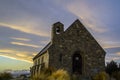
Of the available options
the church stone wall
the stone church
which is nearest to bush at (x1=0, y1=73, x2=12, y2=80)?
the stone church

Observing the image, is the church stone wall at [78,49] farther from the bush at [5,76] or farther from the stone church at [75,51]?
the bush at [5,76]

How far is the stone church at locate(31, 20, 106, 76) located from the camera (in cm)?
4397

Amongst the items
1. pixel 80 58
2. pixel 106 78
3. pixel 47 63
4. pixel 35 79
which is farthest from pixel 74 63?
pixel 35 79

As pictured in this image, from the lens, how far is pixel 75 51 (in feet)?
147

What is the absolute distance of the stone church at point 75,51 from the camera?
144 ft

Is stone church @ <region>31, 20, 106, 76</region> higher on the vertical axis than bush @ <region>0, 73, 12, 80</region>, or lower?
higher

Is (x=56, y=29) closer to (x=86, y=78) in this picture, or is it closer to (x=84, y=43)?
(x=84, y=43)

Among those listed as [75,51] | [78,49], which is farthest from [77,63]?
[78,49]

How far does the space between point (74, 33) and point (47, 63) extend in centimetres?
607

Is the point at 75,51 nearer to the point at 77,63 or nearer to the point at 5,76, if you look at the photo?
the point at 77,63

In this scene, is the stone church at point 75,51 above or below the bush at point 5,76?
above

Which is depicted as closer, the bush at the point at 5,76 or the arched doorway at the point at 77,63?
the bush at the point at 5,76

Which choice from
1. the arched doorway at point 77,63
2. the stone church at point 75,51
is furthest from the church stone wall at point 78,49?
the arched doorway at point 77,63

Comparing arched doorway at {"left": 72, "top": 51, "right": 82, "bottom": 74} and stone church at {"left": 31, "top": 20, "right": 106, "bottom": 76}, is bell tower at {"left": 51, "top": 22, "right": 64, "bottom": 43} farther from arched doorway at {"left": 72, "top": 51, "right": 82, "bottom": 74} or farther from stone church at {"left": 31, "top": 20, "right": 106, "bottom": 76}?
arched doorway at {"left": 72, "top": 51, "right": 82, "bottom": 74}
